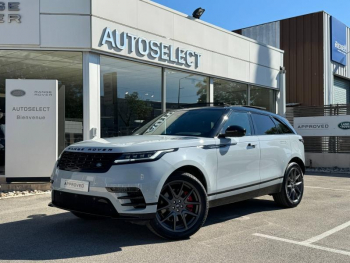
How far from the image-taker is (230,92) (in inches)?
574

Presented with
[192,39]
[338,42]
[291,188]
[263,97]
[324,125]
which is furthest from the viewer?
[338,42]

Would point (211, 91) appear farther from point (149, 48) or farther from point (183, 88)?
point (149, 48)

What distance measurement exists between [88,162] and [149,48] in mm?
7359

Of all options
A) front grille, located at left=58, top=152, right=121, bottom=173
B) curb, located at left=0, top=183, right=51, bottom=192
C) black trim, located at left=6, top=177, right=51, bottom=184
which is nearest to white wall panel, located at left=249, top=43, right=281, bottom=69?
black trim, located at left=6, top=177, right=51, bottom=184

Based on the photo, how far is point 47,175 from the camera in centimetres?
838

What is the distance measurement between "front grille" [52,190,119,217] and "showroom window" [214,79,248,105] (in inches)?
400

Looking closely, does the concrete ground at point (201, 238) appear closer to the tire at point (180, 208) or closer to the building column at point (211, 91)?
the tire at point (180, 208)

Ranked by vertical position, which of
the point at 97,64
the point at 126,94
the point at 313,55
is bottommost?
the point at 126,94

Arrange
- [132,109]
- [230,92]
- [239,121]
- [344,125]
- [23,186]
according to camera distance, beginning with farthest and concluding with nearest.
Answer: [230,92], [344,125], [132,109], [23,186], [239,121]

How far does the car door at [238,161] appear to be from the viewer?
4914 millimetres

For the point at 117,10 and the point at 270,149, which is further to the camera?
the point at 117,10

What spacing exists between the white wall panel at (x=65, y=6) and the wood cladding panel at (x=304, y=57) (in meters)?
16.1

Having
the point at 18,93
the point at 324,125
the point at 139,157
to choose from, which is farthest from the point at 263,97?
the point at 139,157

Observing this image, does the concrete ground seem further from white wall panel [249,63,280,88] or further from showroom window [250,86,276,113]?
showroom window [250,86,276,113]
